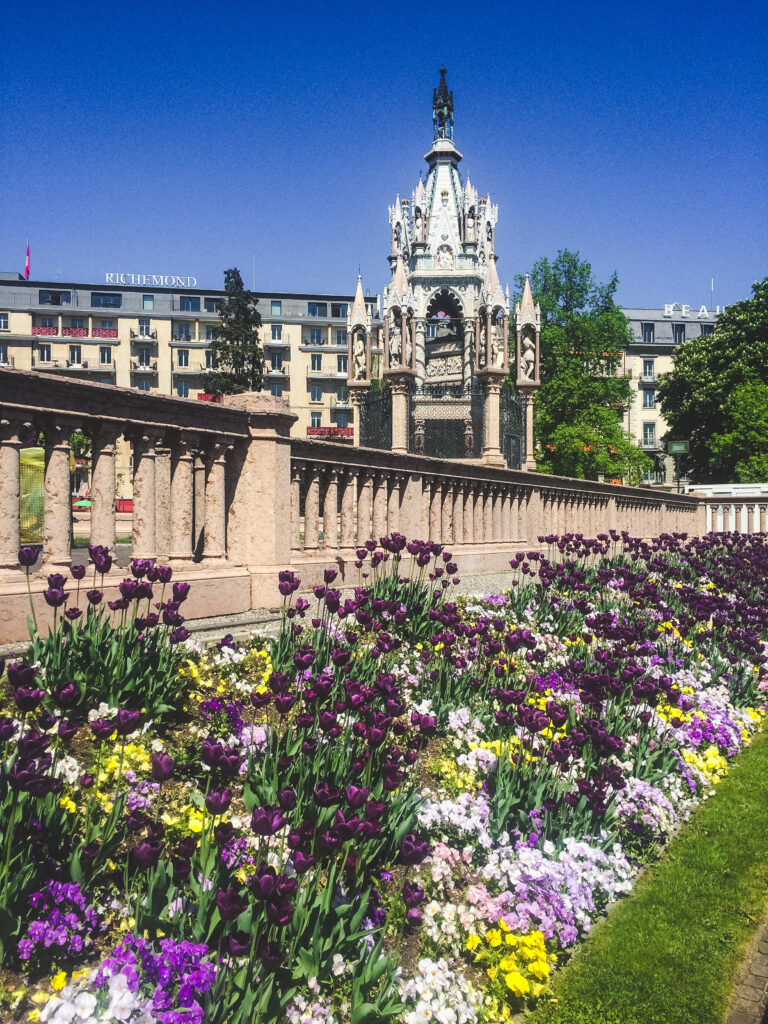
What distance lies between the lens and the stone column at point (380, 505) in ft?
29.2

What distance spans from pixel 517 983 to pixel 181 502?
430cm

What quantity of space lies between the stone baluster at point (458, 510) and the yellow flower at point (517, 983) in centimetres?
774

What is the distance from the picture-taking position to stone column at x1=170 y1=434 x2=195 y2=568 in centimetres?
629

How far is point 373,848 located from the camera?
342 centimetres

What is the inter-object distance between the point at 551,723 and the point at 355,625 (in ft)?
7.69

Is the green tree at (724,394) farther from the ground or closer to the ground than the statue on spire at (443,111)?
closer to the ground

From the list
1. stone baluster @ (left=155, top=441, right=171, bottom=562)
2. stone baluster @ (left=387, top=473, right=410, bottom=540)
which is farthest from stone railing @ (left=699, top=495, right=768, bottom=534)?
stone baluster @ (left=155, top=441, right=171, bottom=562)

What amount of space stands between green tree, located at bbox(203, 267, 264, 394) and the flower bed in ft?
151

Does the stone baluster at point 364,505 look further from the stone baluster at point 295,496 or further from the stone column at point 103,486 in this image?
the stone column at point 103,486

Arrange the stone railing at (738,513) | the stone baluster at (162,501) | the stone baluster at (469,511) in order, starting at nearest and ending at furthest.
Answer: the stone baluster at (162,501), the stone baluster at (469,511), the stone railing at (738,513)

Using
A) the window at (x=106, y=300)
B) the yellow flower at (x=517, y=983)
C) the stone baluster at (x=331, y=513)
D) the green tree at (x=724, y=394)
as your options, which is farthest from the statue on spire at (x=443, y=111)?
the window at (x=106, y=300)

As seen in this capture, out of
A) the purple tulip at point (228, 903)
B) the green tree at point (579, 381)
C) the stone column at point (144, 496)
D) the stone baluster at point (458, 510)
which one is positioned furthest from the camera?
the green tree at point (579, 381)

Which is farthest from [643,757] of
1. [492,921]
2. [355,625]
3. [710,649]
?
[710,649]

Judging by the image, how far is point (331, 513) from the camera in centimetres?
805
